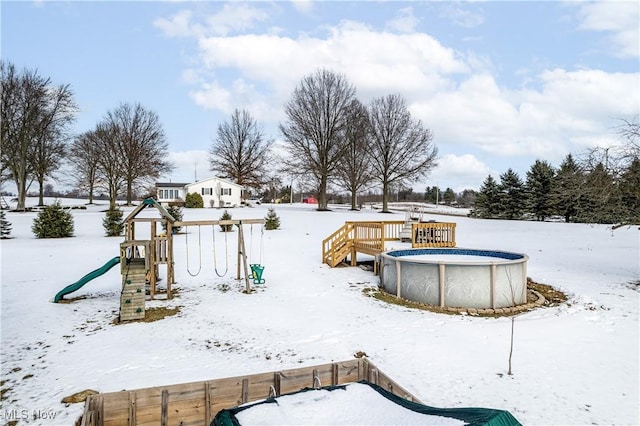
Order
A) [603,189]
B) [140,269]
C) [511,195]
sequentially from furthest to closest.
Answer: [511,195]
[603,189]
[140,269]

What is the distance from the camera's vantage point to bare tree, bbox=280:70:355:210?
43812 millimetres

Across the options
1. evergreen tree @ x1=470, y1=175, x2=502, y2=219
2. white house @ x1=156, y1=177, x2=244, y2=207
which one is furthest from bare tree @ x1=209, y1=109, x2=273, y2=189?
evergreen tree @ x1=470, y1=175, x2=502, y2=219

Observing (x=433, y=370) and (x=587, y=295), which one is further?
(x=587, y=295)

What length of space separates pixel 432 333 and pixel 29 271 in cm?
1485

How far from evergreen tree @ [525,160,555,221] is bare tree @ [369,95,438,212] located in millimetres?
10227

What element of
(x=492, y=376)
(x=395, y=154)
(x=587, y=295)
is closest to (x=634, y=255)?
(x=587, y=295)

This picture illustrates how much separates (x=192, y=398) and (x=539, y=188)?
140ft

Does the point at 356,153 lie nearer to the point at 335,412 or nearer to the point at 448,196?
the point at 335,412

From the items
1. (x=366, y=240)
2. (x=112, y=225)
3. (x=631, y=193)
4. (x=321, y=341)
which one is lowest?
(x=321, y=341)

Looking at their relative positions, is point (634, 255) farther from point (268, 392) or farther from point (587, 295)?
point (268, 392)

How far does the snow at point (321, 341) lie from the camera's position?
5.83 m

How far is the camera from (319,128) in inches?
1734

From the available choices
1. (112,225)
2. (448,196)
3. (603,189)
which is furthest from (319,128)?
(448,196)

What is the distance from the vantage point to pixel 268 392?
5.23 m
